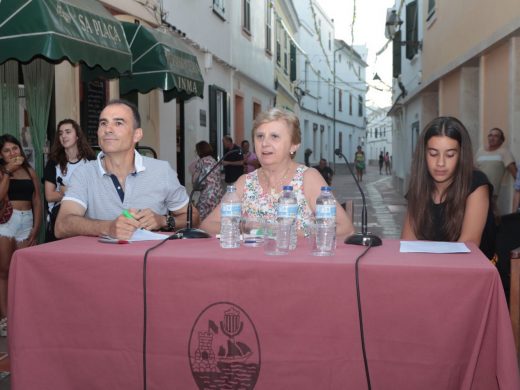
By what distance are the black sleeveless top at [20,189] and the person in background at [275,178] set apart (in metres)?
2.32

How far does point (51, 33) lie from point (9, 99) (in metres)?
1.25

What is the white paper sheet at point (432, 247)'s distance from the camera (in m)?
2.57

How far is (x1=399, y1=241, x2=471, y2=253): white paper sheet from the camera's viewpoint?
8.42ft

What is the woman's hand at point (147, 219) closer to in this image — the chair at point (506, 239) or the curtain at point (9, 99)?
the chair at point (506, 239)

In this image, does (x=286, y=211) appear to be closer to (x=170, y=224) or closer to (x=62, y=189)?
(x=170, y=224)

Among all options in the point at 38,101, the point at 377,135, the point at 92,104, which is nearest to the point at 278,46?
the point at 92,104

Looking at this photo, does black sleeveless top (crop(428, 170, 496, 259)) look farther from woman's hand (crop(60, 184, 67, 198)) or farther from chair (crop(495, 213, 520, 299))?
woman's hand (crop(60, 184, 67, 198))

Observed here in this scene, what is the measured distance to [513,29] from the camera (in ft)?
25.8

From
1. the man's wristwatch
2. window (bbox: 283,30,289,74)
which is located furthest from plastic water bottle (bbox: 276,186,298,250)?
window (bbox: 283,30,289,74)

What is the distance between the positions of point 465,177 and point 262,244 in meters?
1.15

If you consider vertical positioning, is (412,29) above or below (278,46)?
below

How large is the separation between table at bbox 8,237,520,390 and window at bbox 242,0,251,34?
1492 cm

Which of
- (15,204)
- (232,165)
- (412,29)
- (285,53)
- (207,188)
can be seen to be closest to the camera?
(15,204)

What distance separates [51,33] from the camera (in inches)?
215
